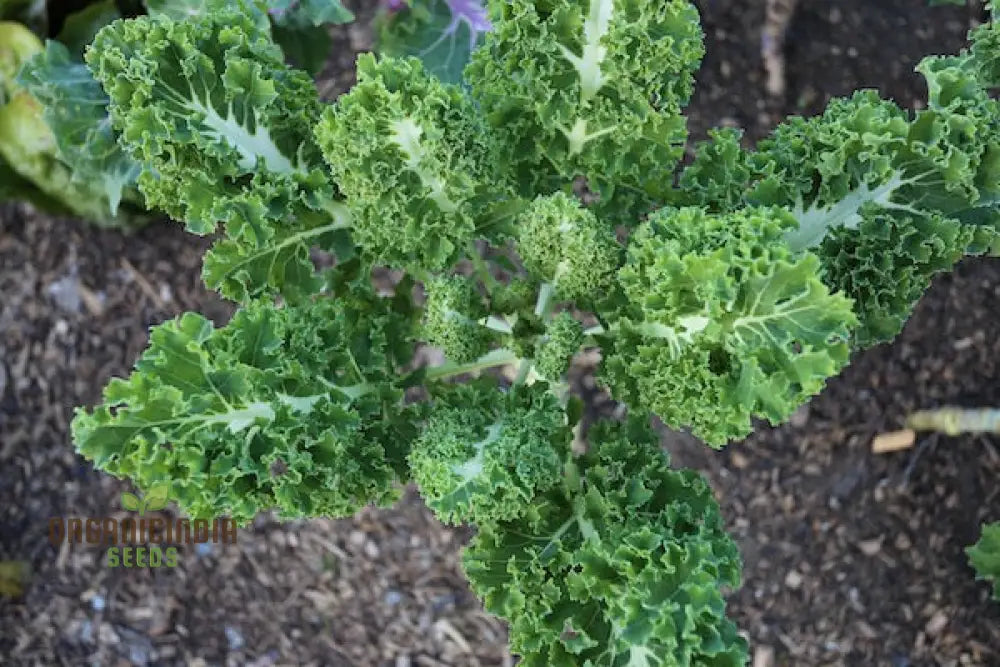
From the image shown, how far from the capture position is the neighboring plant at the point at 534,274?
206cm

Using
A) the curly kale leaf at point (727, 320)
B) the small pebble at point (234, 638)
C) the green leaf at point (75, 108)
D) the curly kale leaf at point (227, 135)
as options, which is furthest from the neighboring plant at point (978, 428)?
the green leaf at point (75, 108)

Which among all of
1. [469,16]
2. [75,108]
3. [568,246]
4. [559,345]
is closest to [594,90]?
[568,246]

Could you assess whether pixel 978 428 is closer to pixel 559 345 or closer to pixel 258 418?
pixel 559 345

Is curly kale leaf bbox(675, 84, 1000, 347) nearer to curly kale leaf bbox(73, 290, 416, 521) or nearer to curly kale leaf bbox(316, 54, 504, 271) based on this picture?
curly kale leaf bbox(316, 54, 504, 271)

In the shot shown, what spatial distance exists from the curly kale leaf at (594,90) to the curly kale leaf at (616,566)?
2.11 feet

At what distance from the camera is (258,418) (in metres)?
2.16

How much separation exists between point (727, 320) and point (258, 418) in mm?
997

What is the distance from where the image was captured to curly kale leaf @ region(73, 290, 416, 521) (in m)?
2.04

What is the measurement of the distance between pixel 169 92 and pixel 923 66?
69.3 inches

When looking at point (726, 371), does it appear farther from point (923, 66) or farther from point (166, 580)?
point (166, 580)

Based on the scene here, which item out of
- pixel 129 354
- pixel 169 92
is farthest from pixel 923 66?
pixel 129 354

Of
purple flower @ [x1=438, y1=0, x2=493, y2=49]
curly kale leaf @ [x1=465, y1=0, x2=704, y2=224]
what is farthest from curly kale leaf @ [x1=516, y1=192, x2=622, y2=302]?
purple flower @ [x1=438, y1=0, x2=493, y2=49]

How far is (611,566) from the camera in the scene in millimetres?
2219

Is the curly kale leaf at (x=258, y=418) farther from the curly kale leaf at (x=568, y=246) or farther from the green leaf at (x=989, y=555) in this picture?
the green leaf at (x=989, y=555)
